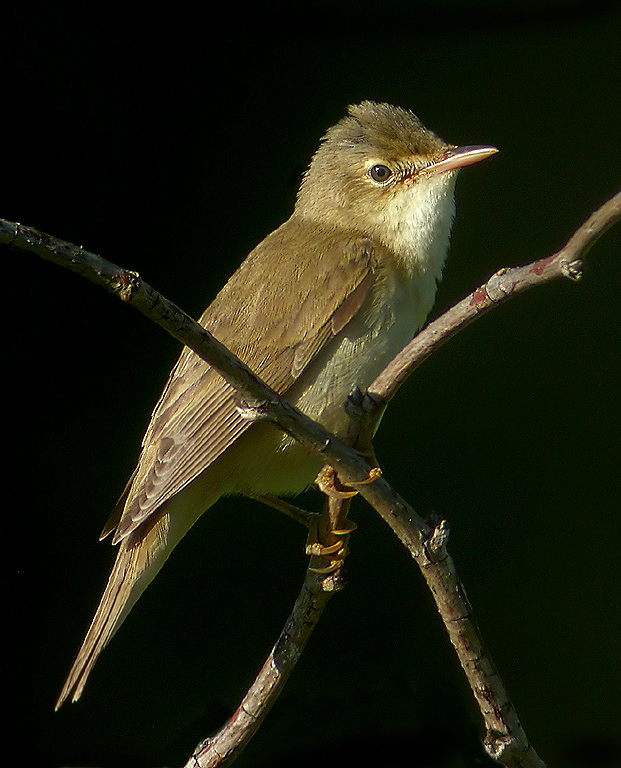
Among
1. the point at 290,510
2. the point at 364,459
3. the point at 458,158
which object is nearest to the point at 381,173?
the point at 458,158

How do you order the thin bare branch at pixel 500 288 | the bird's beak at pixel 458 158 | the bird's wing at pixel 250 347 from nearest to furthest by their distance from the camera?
the thin bare branch at pixel 500 288
the bird's wing at pixel 250 347
the bird's beak at pixel 458 158

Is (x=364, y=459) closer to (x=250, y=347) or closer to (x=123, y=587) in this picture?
(x=250, y=347)

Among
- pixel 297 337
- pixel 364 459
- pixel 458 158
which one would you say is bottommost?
pixel 364 459

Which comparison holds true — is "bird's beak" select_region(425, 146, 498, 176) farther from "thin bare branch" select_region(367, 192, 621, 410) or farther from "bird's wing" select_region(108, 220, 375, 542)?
"thin bare branch" select_region(367, 192, 621, 410)

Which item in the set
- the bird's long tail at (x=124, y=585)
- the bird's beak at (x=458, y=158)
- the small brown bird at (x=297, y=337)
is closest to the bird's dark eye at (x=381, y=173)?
the small brown bird at (x=297, y=337)

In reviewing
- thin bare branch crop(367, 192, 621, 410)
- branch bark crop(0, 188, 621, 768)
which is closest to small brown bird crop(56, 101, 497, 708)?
branch bark crop(0, 188, 621, 768)

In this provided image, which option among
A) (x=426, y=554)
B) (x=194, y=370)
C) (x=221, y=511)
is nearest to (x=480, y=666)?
(x=426, y=554)

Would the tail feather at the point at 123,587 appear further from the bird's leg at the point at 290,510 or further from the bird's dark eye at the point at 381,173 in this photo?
the bird's dark eye at the point at 381,173

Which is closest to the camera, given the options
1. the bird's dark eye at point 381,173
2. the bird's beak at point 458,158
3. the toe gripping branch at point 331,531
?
the toe gripping branch at point 331,531
